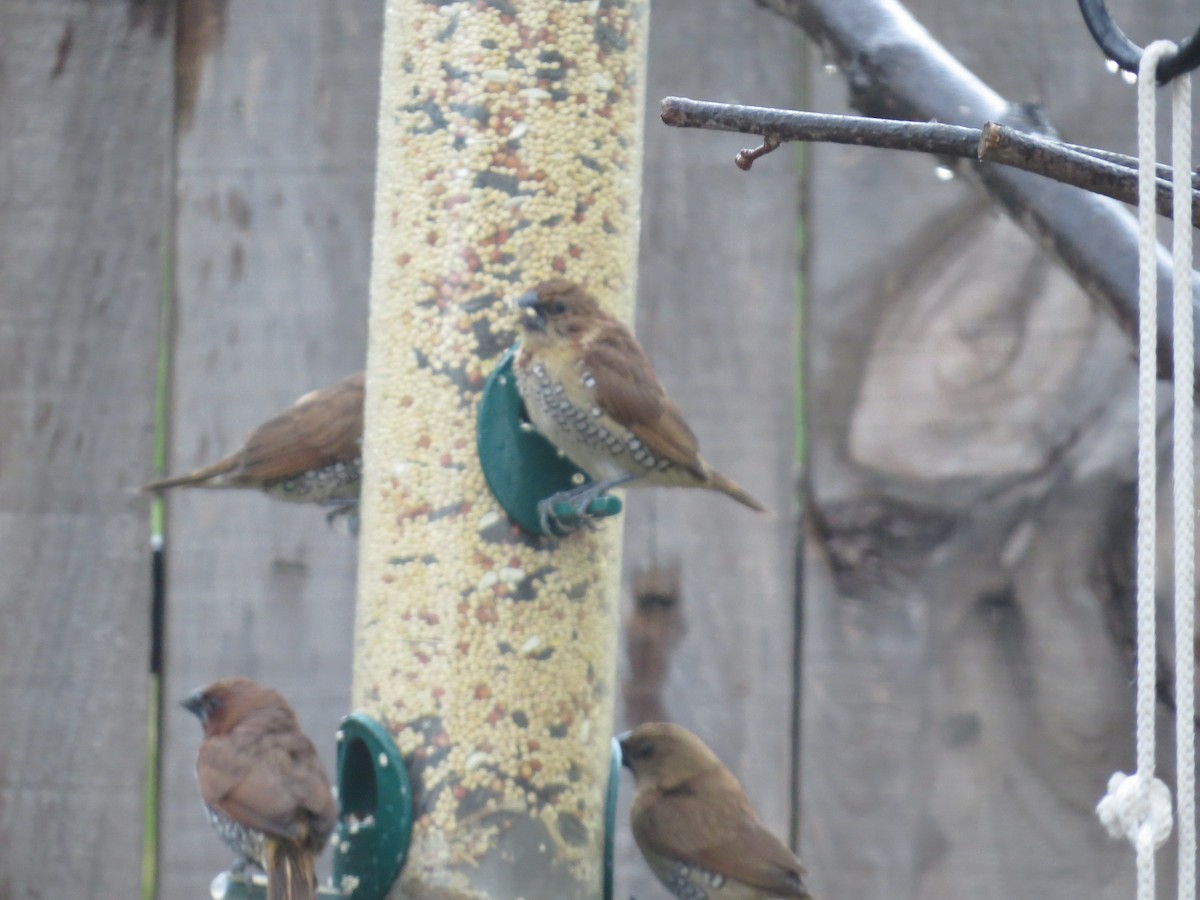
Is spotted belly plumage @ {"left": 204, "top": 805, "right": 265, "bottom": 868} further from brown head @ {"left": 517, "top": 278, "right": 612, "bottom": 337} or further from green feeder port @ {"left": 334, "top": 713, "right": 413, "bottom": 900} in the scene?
brown head @ {"left": 517, "top": 278, "right": 612, "bottom": 337}

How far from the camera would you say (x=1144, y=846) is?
3.57 feet

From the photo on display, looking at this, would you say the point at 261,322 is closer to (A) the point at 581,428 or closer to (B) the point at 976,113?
(A) the point at 581,428

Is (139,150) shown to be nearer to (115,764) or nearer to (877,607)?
(115,764)

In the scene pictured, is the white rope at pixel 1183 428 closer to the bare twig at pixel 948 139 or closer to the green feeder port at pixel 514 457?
the bare twig at pixel 948 139

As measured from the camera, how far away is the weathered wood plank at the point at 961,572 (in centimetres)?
287

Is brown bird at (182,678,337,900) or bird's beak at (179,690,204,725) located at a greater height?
bird's beak at (179,690,204,725)

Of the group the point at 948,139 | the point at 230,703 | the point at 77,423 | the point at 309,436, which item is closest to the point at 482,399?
the point at 309,436

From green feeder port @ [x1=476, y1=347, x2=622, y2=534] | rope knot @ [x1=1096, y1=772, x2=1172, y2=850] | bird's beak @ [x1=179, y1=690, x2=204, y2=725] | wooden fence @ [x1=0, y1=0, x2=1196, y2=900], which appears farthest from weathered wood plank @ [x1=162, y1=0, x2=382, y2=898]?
rope knot @ [x1=1096, y1=772, x2=1172, y2=850]

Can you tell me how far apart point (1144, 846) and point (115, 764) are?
2.21 m

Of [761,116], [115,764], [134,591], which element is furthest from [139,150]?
[761,116]

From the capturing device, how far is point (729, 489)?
2750mm

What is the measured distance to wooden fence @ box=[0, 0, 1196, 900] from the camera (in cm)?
288

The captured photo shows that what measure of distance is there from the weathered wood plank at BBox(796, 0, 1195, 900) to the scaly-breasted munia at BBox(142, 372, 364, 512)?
77cm

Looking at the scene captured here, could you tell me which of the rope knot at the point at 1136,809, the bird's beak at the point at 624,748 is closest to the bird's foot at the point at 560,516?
the bird's beak at the point at 624,748
